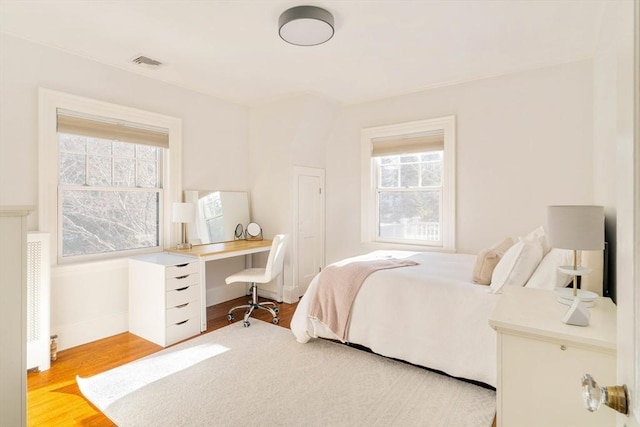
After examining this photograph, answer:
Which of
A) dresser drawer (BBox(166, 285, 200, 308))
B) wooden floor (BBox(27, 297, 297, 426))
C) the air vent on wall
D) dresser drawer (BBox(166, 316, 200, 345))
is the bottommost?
wooden floor (BBox(27, 297, 297, 426))

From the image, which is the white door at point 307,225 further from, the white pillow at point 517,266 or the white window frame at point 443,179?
the white pillow at point 517,266

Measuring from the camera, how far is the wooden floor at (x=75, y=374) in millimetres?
1986

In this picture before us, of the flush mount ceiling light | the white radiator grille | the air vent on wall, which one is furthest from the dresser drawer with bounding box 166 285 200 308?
the flush mount ceiling light

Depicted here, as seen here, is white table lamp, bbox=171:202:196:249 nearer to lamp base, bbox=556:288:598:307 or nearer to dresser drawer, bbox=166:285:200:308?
dresser drawer, bbox=166:285:200:308

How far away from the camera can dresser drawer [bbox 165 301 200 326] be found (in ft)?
9.90

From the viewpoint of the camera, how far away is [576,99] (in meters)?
3.19

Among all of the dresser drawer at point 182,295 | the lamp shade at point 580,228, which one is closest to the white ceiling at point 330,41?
the lamp shade at point 580,228

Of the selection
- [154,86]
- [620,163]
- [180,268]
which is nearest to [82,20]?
[154,86]

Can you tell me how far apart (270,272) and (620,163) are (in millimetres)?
3090

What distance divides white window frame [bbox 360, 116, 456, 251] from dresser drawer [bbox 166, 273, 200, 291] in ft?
7.34

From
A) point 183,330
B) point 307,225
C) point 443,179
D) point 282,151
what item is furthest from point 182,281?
point 443,179

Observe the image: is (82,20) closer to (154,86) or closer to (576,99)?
(154,86)

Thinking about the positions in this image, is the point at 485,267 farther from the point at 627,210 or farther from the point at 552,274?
the point at 627,210

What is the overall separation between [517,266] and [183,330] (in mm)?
2832
